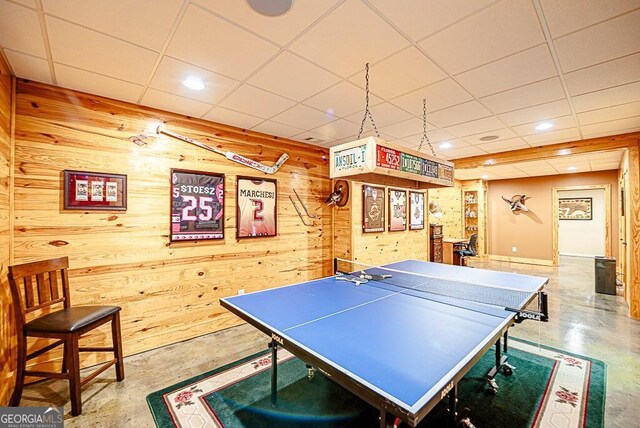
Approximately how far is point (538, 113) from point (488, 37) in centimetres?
192

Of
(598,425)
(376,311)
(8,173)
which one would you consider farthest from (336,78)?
(598,425)

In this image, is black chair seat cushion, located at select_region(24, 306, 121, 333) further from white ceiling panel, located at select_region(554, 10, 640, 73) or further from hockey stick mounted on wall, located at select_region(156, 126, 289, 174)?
white ceiling panel, located at select_region(554, 10, 640, 73)

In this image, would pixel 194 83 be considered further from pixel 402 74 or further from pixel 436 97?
pixel 436 97

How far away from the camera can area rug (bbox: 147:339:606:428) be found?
192 centimetres

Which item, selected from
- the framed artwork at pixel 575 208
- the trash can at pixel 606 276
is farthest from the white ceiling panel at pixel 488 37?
the framed artwork at pixel 575 208

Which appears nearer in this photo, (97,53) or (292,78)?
(97,53)

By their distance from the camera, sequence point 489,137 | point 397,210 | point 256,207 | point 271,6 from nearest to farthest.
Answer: point 271,6 → point 256,207 → point 489,137 → point 397,210

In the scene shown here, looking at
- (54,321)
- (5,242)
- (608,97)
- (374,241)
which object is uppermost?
(608,97)

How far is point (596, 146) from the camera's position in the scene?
161 inches

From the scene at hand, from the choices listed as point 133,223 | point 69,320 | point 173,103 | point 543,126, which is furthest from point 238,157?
point 543,126

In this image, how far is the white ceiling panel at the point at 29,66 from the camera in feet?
6.61

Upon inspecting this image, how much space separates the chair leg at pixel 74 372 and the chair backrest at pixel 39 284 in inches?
17.4

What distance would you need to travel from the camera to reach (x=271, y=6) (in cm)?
155

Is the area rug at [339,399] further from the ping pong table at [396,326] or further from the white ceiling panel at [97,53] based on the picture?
the white ceiling panel at [97,53]
